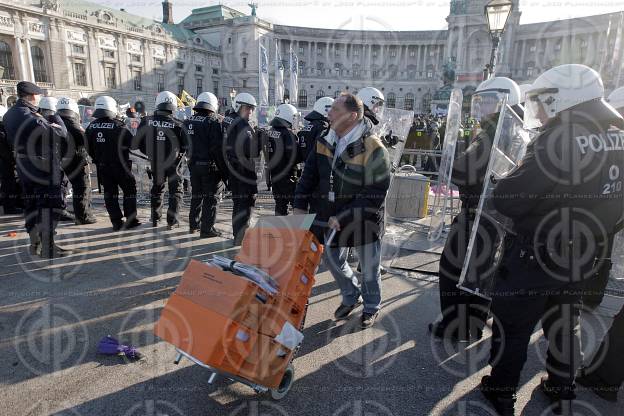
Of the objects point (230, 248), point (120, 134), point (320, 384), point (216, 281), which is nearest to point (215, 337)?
point (216, 281)

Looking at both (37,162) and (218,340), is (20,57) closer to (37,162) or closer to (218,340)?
(37,162)

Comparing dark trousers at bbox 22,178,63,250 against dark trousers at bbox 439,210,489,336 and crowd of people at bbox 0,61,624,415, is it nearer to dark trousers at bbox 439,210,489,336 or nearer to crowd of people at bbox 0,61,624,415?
crowd of people at bbox 0,61,624,415

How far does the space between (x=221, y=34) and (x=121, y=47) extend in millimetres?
23898

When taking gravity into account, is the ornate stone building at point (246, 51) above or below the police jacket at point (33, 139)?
above

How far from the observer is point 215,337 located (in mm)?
2111

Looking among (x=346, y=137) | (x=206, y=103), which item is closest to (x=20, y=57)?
(x=206, y=103)

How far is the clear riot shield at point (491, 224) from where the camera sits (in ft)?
10.2

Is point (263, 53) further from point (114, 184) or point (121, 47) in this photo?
point (121, 47)

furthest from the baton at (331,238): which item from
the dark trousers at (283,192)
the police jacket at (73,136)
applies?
the police jacket at (73,136)

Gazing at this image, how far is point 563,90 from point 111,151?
6450 mm

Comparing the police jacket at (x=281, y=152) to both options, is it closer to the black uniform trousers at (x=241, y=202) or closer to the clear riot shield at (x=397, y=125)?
the black uniform trousers at (x=241, y=202)

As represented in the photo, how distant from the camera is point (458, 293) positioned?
11.8 ft

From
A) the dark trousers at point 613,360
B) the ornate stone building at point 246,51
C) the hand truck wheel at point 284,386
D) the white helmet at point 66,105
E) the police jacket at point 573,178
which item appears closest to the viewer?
the police jacket at point 573,178

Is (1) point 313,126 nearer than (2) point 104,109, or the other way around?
(1) point 313,126
